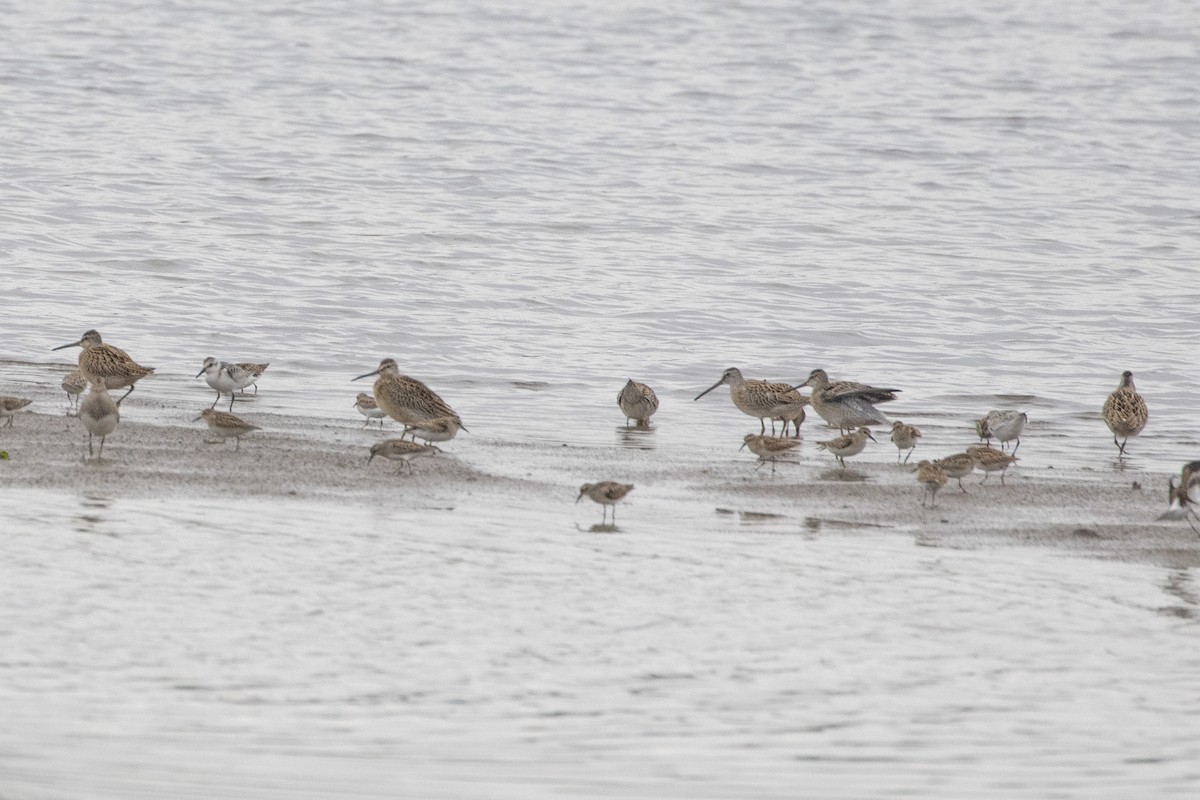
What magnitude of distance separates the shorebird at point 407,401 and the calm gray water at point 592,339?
960 millimetres

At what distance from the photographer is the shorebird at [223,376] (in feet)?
44.6

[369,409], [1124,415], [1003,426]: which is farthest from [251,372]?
[1124,415]

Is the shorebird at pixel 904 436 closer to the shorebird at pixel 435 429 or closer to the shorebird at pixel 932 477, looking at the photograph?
the shorebird at pixel 932 477

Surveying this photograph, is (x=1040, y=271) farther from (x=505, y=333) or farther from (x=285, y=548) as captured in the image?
(x=285, y=548)

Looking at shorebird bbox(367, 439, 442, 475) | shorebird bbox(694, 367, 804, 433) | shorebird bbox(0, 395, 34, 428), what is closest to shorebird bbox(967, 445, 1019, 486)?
shorebird bbox(694, 367, 804, 433)

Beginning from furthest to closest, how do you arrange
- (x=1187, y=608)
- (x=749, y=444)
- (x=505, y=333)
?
(x=505, y=333), (x=749, y=444), (x=1187, y=608)

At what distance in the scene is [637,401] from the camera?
1388 cm

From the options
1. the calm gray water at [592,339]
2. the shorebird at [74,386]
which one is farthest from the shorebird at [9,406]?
the calm gray water at [592,339]

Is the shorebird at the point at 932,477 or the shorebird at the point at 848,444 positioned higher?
the shorebird at the point at 848,444

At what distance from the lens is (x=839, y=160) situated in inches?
1231

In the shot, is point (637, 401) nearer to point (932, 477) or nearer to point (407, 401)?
point (407, 401)

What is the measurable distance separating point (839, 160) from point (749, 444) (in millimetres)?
19921

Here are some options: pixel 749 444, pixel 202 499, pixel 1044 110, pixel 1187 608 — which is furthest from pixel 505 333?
pixel 1044 110

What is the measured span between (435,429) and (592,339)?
6501 millimetres
